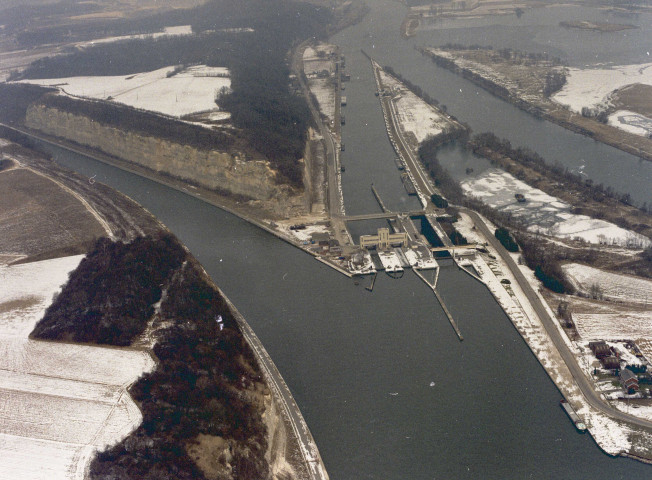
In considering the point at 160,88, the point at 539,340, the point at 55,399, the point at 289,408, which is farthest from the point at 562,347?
the point at 160,88

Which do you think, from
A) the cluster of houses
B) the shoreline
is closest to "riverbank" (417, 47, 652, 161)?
the cluster of houses

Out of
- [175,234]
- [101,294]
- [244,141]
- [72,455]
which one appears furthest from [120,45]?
[72,455]

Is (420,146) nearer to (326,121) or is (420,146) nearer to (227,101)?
(326,121)

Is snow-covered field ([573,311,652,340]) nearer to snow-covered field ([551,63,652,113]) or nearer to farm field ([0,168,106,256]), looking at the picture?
farm field ([0,168,106,256])

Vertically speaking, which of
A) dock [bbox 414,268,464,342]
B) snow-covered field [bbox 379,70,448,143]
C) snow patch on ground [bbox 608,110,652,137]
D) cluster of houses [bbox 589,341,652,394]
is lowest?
cluster of houses [bbox 589,341,652,394]

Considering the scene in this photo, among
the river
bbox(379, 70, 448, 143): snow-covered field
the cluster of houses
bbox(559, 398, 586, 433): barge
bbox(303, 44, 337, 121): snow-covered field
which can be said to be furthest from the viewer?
bbox(303, 44, 337, 121): snow-covered field

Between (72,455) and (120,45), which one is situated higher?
(120,45)

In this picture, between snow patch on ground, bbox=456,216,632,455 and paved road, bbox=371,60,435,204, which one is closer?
snow patch on ground, bbox=456,216,632,455
